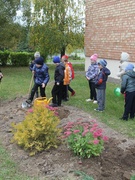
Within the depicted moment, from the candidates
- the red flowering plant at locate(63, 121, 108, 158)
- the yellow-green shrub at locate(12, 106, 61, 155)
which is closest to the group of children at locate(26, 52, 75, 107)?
the yellow-green shrub at locate(12, 106, 61, 155)

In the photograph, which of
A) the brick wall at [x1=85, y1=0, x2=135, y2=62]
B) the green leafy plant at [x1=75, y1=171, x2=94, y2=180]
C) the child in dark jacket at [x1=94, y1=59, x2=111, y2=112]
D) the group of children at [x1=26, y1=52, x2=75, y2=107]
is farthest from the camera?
the brick wall at [x1=85, y1=0, x2=135, y2=62]

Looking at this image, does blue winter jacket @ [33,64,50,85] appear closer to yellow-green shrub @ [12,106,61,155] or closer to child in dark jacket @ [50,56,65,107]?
child in dark jacket @ [50,56,65,107]

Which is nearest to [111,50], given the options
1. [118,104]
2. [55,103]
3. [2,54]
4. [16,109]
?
[118,104]

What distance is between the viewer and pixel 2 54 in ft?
79.2

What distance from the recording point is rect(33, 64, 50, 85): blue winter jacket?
24.9ft

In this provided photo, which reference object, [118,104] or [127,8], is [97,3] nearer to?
[127,8]

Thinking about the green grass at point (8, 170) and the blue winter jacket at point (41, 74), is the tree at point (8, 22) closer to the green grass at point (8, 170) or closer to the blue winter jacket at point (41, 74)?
the blue winter jacket at point (41, 74)

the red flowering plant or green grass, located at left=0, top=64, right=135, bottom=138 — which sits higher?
the red flowering plant

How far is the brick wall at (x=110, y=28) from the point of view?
42.1 feet

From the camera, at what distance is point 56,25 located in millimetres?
18750

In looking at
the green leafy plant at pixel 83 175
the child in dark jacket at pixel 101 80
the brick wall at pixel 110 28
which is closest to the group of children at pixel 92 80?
the child in dark jacket at pixel 101 80

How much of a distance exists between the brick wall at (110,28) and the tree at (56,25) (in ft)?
8.54

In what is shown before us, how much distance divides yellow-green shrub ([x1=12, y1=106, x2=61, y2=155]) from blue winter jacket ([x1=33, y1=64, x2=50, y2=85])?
3013mm

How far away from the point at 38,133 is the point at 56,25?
15.2 metres
